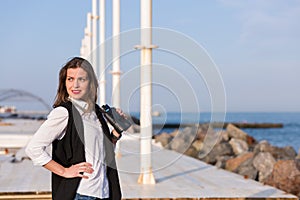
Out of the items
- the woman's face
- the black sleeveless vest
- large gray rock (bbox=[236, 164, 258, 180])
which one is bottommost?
large gray rock (bbox=[236, 164, 258, 180])

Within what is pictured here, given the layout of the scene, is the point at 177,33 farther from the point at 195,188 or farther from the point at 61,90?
the point at 195,188

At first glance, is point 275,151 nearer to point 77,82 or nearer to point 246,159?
point 246,159

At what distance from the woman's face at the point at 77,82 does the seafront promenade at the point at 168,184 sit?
198cm

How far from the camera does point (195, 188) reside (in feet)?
22.2

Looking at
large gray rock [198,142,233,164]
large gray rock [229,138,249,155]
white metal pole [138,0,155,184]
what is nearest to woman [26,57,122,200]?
white metal pole [138,0,155,184]

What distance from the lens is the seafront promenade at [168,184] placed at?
6.14 metres

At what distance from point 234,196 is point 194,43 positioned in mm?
2848

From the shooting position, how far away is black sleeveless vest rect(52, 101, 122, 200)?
2949mm

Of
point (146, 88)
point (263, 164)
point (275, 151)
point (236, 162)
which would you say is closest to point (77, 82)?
point (146, 88)

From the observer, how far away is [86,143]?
2961mm

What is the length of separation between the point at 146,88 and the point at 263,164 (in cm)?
456

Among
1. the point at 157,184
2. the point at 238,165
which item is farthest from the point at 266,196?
the point at 238,165

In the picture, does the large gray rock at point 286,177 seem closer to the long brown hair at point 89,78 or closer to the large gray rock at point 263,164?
the large gray rock at point 263,164

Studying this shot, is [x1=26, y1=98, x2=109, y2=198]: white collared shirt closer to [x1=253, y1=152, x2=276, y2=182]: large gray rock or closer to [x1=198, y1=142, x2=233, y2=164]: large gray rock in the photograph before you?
[x1=253, y1=152, x2=276, y2=182]: large gray rock
